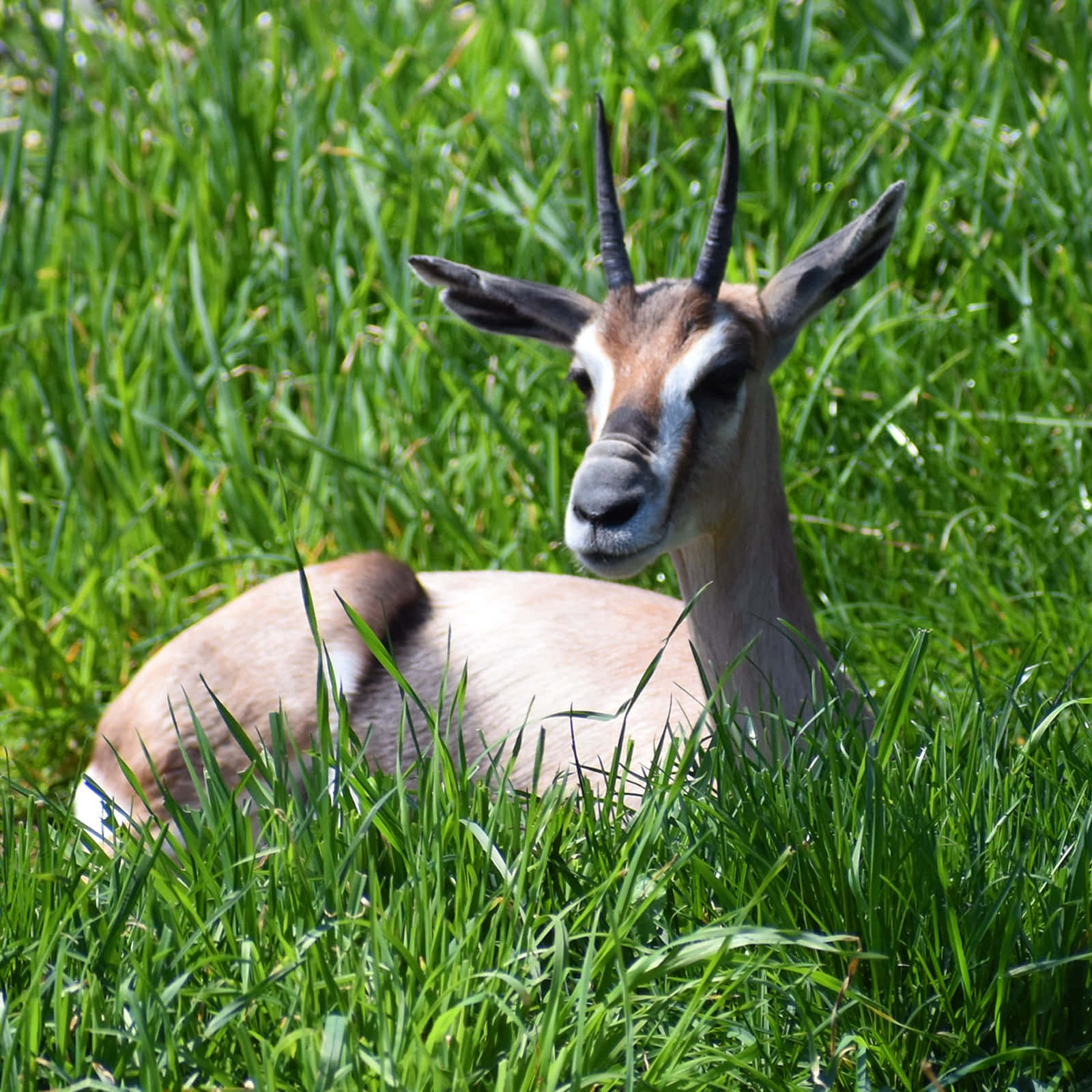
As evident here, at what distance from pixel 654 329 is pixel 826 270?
1.48ft

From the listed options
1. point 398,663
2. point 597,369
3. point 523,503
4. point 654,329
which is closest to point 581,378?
point 597,369

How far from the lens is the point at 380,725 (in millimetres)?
3787

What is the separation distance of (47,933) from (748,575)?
177 centimetres

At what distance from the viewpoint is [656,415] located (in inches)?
121

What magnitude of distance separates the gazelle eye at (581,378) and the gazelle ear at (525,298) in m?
0.14

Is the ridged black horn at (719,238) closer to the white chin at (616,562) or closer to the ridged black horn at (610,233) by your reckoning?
the ridged black horn at (610,233)

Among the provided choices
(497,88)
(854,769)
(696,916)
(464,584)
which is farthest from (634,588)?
(497,88)

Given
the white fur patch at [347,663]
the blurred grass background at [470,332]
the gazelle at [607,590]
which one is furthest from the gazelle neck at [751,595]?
the white fur patch at [347,663]

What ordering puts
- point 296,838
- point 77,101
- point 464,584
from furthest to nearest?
point 77,101
point 464,584
point 296,838

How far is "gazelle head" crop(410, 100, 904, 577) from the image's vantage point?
9.61ft

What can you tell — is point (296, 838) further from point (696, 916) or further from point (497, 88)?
point (497, 88)

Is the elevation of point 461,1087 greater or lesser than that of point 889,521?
lesser

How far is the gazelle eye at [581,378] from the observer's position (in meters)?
3.34

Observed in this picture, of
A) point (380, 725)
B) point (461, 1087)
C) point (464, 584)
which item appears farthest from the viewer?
point (464, 584)
